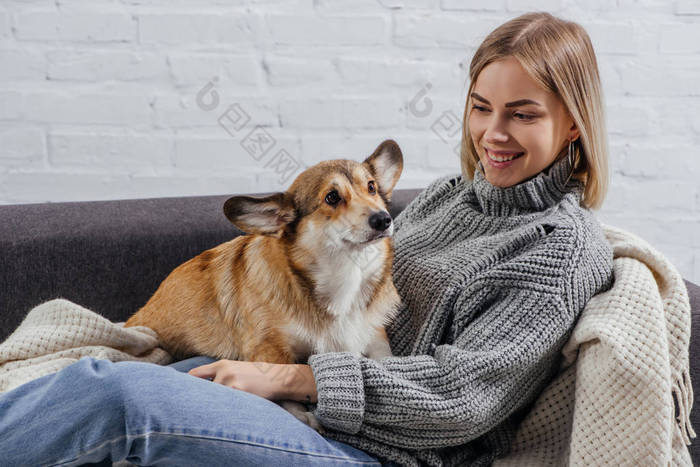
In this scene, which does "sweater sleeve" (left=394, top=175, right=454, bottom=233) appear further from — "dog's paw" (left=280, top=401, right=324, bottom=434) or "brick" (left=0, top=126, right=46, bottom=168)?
"brick" (left=0, top=126, right=46, bottom=168)

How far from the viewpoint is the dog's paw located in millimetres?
1198

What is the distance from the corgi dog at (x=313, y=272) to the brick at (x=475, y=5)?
0.97m

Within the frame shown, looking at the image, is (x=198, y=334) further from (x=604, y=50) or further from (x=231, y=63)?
(x=604, y=50)

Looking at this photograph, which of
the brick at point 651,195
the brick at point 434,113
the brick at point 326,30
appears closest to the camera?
the brick at point 326,30

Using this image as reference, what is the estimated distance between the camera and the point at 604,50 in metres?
2.26

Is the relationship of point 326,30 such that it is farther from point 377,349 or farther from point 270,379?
point 270,379

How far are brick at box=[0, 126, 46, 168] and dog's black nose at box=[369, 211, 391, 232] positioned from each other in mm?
1387

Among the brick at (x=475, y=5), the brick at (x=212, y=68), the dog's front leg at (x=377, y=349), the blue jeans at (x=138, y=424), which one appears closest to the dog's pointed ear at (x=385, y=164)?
the dog's front leg at (x=377, y=349)

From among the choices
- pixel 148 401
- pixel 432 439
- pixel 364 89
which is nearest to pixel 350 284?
pixel 432 439

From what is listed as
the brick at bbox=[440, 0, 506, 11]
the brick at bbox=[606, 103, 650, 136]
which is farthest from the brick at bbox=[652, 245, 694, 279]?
the brick at bbox=[440, 0, 506, 11]

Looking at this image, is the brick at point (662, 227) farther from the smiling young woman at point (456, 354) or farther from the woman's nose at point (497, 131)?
the woman's nose at point (497, 131)

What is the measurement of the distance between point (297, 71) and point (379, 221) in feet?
3.57

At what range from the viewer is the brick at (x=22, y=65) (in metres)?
2.05

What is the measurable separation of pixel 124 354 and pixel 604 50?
184 cm
